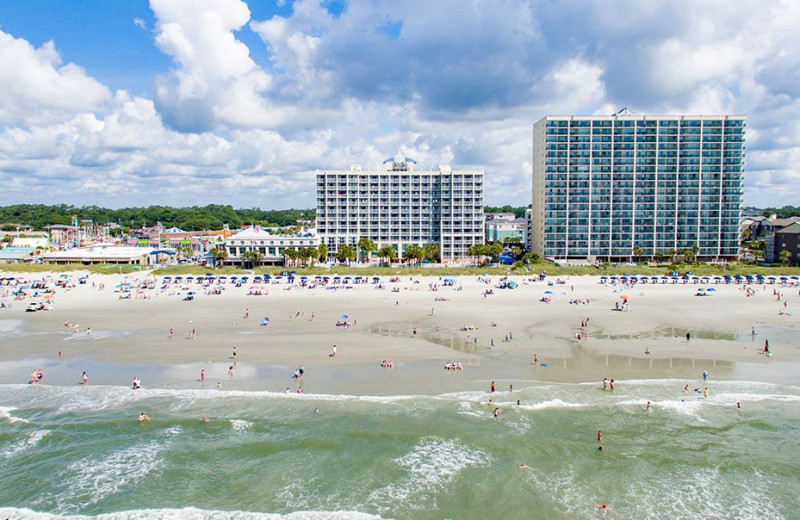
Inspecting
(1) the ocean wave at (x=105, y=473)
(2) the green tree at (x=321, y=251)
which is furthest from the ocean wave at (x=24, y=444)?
(2) the green tree at (x=321, y=251)

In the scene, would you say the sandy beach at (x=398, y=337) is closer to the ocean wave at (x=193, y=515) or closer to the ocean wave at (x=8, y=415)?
the ocean wave at (x=8, y=415)

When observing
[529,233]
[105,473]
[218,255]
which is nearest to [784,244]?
[529,233]

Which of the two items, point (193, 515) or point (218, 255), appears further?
point (218, 255)

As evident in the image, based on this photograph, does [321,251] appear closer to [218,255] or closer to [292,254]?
[292,254]

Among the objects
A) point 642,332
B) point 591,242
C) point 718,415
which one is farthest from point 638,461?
point 591,242

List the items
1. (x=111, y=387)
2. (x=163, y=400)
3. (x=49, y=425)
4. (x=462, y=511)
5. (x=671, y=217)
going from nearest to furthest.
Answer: (x=462, y=511) < (x=49, y=425) < (x=163, y=400) < (x=111, y=387) < (x=671, y=217)

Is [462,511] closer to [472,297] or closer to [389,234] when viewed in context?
[472,297]
